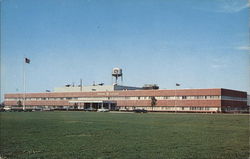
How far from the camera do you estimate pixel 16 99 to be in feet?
454

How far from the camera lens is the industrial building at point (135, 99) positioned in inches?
3519

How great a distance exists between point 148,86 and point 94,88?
66.5 ft

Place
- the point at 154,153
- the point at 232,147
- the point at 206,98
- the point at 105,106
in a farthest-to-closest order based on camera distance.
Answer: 1. the point at 105,106
2. the point at 206,98
3. the point at 232,147
4. the point at 154,153

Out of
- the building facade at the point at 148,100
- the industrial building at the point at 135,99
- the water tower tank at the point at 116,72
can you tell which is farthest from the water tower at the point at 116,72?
the building facade at the point at 148,100

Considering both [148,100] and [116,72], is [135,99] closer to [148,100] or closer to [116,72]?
[148,100]

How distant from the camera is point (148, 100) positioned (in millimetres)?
103000

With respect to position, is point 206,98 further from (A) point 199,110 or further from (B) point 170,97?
(B) point 170,97

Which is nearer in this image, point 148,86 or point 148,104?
point 148,104

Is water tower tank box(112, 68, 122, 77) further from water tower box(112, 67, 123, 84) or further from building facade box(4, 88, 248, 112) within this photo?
building facade box(4, 88, 248, 112)

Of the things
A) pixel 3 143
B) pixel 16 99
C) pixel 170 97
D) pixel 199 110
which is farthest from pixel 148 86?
pixel 3 143

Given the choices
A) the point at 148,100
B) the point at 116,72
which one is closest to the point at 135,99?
the point at 148,100

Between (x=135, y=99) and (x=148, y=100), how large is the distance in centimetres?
512

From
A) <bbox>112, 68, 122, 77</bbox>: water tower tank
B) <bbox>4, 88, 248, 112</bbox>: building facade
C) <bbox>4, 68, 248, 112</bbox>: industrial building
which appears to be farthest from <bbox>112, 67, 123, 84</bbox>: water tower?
<bbox>4, 88, 248, 112</bbox>: building facade

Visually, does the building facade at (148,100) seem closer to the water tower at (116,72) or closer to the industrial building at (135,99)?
the industrial building at (135,99)
